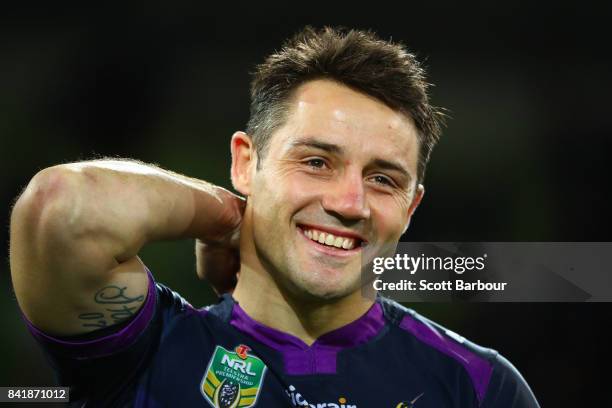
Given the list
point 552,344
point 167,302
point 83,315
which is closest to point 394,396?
point 167,302

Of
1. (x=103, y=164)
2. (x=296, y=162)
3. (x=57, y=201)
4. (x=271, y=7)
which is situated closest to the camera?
(x=57, y=201)

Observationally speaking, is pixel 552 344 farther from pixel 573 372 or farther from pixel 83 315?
pixel 83 315

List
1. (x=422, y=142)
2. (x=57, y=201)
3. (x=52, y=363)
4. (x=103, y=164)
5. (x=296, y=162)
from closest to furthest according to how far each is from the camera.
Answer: (x=57, y=201)
(x=103, y=164)
(x=52, y=363)
(x=296, y=162)
(x=422, y=142)

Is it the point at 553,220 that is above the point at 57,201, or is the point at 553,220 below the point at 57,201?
above

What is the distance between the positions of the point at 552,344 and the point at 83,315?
108 inches

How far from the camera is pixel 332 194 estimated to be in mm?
1626

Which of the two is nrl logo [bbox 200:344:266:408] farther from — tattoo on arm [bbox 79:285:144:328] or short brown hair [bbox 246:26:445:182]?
short brown hair [bbox 246:26:445:182]

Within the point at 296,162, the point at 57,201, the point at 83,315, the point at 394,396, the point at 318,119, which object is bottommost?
the point at 394,396

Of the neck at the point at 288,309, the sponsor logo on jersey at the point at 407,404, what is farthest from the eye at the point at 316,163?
the sponsor logo on jersey at the point at 407,404

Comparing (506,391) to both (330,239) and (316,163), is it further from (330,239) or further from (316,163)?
(316,163)

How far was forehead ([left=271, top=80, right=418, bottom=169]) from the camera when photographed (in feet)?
5.41

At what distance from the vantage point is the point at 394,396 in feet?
5.57

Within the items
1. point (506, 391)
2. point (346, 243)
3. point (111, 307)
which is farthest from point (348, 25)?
point (111, 307)

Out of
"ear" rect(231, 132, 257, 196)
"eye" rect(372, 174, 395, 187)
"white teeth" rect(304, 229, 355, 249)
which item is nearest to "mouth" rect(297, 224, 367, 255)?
"white teeth" rect(304, 229, 355, 249)
